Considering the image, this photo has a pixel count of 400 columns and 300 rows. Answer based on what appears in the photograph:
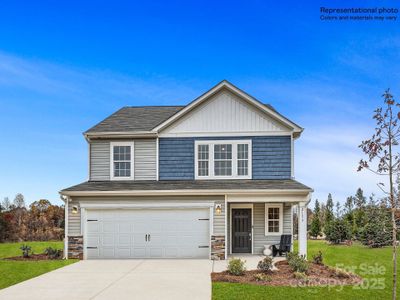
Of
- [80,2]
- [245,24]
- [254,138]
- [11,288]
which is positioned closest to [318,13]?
[245,24]

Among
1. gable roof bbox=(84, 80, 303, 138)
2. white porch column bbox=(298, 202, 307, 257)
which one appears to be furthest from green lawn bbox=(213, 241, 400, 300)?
gable roof bbox=(84, 80, 303, 138)

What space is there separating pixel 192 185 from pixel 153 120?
15.5 ft

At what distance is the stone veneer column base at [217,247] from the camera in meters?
16.4

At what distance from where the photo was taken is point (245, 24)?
17.3m

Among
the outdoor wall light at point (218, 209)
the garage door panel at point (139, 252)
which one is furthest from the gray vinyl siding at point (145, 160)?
the outdoor wall light at point (218, 209)

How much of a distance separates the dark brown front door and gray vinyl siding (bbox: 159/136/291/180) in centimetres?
178

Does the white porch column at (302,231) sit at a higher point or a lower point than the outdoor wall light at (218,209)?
lower

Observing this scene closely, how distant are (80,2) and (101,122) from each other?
21.2 ft

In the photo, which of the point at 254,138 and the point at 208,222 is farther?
the point at 254,138

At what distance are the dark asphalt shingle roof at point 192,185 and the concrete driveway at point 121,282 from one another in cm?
316

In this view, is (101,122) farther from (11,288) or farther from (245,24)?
(11,288)

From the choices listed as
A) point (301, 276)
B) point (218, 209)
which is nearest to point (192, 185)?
point (218, 209)

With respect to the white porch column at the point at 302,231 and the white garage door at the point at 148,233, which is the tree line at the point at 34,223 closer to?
the white garage door at the point at 148,233

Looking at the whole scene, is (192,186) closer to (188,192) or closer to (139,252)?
(188,192)
